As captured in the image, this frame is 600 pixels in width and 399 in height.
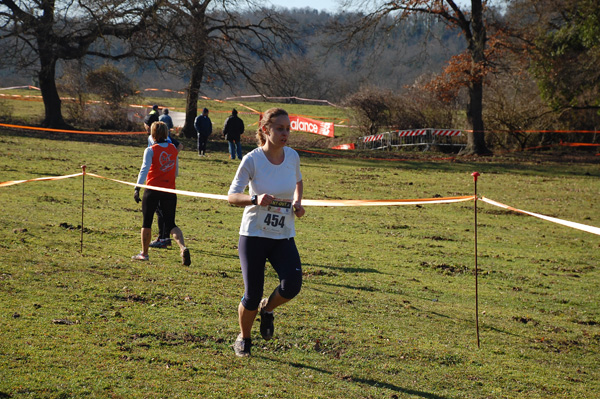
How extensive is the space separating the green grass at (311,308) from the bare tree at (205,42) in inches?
589

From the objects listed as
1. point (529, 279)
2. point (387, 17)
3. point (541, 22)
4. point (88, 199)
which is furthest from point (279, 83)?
point (529, 279)

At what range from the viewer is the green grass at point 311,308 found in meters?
5.00

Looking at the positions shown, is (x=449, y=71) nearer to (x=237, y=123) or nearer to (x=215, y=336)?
(x=237, y=123)

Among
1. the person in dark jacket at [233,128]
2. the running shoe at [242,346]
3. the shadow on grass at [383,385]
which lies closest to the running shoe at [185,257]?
the running shoe at [242,346]

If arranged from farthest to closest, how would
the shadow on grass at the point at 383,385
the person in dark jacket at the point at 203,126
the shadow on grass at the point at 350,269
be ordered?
the person in dark jacket at the point at 203,126 < the shadow on grass at the point at 350,269 < the shadow on grass at the point at 383,385

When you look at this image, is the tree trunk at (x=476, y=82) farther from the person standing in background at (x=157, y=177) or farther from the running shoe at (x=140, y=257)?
the running shoe at (x=140, y=257)

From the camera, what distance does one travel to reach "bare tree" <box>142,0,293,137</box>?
2878cm

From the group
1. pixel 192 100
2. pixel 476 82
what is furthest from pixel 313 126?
pixel 476 82

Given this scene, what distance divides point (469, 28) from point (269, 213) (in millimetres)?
28327

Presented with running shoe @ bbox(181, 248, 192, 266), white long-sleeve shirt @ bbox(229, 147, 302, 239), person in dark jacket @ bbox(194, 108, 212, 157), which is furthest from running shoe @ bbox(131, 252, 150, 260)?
person in dark jacket @ bbox(194, 108, 212, 157)

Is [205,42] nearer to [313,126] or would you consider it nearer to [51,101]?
[51,101]

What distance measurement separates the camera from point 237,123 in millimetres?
23828

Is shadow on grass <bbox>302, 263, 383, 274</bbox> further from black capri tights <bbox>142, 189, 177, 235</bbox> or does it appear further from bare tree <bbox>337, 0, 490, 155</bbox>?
bare tree <bbox>337, 0, 490, 155</bbox>

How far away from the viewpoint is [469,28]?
31.0 m
